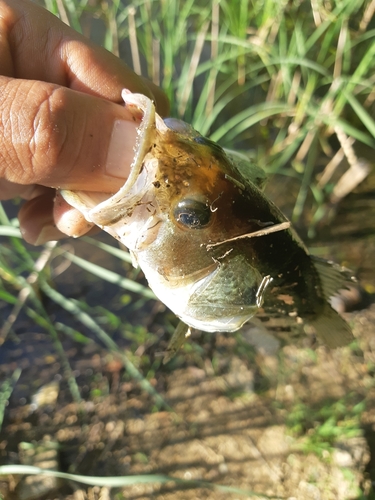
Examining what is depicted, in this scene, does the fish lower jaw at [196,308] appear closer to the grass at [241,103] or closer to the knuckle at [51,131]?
the knuckle at [51,131]

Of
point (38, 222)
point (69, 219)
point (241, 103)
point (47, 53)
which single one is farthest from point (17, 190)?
point (241, 103)

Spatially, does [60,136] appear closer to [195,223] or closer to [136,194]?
[136,194]

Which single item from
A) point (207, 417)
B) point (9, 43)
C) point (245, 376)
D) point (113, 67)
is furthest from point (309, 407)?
point (9, 43)

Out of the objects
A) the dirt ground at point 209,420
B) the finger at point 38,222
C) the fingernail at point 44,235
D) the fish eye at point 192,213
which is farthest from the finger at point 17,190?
the dirt ground at point 209,420

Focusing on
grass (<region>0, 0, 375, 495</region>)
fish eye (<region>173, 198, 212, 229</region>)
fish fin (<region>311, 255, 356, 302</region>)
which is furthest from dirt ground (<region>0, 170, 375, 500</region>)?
fish eye (<region>173, 198, 212, 229</region>)

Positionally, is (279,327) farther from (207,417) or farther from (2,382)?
(2,382)

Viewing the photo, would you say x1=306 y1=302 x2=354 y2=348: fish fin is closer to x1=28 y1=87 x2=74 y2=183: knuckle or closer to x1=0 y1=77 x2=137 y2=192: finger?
x1=0 y1=77 x2=137 y2=192: finger

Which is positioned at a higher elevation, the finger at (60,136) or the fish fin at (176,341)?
the finger at (60,136)
